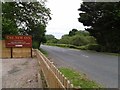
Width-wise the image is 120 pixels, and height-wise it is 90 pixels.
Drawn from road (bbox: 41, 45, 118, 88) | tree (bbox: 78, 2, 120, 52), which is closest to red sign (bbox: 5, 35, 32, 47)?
road (bbox: 41, 45, 118, 88)

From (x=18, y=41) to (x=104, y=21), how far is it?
21365mm

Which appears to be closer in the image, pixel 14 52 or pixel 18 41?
pixel 14 52

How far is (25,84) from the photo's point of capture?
12.8 m

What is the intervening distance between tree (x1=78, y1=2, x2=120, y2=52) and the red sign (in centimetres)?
1731

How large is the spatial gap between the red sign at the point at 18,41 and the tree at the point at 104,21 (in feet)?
56.8

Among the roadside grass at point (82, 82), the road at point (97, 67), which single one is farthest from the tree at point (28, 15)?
the roadside grass at point (82, 82)

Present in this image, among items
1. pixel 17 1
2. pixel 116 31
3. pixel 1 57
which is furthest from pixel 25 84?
→ pixel 116 31

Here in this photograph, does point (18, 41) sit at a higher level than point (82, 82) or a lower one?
higher

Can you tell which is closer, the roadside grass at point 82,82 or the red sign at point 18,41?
the roadside grass at point 82,82

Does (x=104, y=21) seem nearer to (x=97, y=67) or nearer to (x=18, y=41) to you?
(x=18, y=41)

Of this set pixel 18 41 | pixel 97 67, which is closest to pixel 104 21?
pixel 18 41

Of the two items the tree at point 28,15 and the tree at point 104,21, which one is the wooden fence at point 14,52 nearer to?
the tree at point 28,15

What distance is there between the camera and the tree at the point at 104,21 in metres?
50.9

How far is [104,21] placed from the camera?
52.7 m
